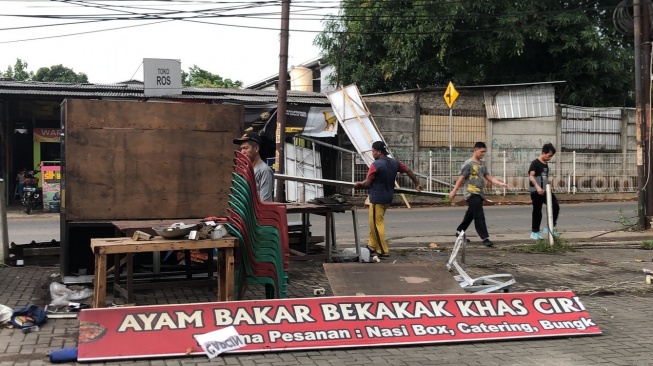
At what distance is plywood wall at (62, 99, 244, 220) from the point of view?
658 centimetres

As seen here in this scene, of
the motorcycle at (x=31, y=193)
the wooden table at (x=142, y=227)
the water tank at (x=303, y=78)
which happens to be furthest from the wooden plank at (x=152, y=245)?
the water tank at (x=303, y=78)

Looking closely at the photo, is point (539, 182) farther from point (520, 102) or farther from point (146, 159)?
point (520, 102)

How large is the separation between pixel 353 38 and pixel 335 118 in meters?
6.17

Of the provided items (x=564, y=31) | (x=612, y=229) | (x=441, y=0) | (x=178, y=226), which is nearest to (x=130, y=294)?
(x=178, y=226)

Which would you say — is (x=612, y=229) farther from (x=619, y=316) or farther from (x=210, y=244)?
(x=210, y=244)

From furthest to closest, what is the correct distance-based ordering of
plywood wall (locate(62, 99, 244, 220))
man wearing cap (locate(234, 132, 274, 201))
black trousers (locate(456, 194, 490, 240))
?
black trousers (locate(456, 194, 490, 240)), man wearing cap (locate(234, 132, 274, 201)), plywood wall (locate(62, 99, 244, 220))

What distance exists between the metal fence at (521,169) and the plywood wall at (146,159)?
45.8ft

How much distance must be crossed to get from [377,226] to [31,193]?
13.5 meters

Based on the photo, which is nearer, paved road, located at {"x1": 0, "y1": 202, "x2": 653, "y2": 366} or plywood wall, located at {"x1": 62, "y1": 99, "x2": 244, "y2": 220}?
paved road, located at {"x1": 0, "y1": 202, "x2": 653, "y2": 366}

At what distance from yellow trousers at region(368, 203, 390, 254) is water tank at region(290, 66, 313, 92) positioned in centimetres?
2447

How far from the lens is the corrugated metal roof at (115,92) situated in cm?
1803

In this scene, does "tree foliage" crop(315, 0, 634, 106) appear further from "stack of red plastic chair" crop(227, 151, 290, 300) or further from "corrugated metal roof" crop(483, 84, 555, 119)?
"stack of red plastic chair" crop(227, 151, 290, 300)

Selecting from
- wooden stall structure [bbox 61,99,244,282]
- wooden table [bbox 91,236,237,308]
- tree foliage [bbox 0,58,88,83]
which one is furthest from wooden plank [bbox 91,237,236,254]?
tree foliage [bbox 0,58,88,83]

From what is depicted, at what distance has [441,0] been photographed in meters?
23.6
